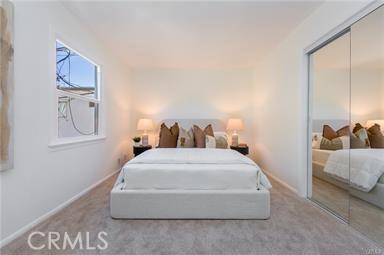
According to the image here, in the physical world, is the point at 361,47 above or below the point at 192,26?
below

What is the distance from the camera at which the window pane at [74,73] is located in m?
2.62

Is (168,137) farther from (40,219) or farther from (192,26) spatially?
(40,219)

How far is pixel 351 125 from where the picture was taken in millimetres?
2258

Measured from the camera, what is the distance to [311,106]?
2.89 m

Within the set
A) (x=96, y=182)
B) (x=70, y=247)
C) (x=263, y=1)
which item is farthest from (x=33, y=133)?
(x=263, y=1)

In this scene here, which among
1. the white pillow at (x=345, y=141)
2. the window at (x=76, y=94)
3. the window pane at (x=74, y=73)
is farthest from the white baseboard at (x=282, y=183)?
the window pane at (x=74, y=73)

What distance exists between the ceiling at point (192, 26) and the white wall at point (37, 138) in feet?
1.21

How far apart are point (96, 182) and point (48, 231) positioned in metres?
1.42

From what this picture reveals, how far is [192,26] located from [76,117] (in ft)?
6.79

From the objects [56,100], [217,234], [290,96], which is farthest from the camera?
[290,96]

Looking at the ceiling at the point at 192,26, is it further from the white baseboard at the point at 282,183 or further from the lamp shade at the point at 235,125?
the white baseboard at the point at 282,183

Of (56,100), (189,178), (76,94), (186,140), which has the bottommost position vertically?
(189,178)

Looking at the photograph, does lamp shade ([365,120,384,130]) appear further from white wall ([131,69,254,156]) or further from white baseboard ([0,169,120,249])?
white baseboard ([0,169,120,249])

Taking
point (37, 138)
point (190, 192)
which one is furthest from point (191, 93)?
point (37, 138)
